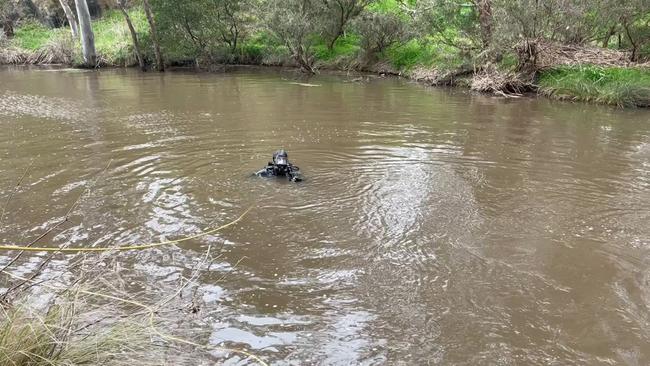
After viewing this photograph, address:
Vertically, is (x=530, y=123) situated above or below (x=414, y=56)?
below

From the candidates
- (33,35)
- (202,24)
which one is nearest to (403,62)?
(202,24)

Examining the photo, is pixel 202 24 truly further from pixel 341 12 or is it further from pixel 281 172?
pixel 281 172

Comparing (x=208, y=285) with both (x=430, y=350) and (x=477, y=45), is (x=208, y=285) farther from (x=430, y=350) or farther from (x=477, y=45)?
(x=477, y=45)

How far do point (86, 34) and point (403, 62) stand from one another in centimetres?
1712

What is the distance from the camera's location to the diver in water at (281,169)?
8.95m

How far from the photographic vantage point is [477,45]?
2178cm

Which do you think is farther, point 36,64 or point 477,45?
point 36,64

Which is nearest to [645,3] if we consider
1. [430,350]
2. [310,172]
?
[310,172]

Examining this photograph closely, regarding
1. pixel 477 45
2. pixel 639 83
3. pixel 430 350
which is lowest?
pixel 430 350

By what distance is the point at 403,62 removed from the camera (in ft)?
84.8

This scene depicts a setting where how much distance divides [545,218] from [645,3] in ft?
45.0

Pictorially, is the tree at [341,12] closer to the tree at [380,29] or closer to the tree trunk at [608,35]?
the tree at [380,29]

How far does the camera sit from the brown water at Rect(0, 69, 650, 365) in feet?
15.8

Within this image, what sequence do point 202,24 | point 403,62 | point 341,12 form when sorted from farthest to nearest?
1. point 202,24
2. point 341,12
3. point 403,62
